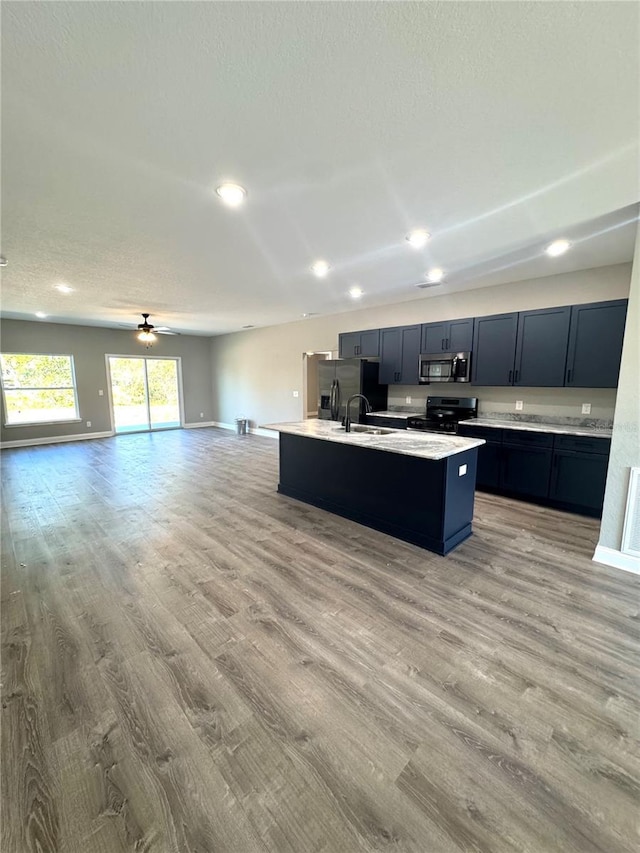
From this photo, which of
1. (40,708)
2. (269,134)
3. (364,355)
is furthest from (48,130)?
(364,355)

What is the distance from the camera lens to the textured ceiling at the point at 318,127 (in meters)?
1.25

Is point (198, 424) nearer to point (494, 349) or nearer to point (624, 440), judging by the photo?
point (494, 349)

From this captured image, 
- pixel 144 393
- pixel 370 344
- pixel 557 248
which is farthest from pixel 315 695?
pixel 144 393

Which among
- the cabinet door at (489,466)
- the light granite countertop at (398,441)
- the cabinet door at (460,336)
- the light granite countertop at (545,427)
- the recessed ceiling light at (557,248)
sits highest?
the recessed ceiling light at (557,248)

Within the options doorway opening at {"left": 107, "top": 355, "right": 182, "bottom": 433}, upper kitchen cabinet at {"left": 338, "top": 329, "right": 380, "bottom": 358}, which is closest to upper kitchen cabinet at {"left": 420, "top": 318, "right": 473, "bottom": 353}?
upper kitchen cabinet at {"left": 338, "top": 329, "right": 380, "bottom": 358}

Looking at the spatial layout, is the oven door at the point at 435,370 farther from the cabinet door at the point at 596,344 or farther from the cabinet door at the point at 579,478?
the cabinet door at the point at 579,478

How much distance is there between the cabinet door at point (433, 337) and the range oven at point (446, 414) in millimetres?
766

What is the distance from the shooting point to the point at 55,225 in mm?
2816

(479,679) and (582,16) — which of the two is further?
(479,679)

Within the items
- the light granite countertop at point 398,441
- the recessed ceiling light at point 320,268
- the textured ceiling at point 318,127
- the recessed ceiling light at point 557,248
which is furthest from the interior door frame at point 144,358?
the recessed ceiling light at point 557,248

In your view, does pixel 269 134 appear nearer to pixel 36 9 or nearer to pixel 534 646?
pixel 36 9

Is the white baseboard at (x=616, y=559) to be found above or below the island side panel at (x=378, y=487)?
below

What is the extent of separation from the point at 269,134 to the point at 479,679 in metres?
3.00

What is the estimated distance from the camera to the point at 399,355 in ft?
18.4
